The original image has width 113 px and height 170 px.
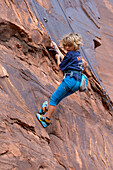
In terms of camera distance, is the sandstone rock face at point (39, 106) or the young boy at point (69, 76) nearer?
the sandstone rock face at point (39, 106)

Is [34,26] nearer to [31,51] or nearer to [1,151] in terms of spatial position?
[31,51]

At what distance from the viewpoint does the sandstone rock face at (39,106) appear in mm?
2908

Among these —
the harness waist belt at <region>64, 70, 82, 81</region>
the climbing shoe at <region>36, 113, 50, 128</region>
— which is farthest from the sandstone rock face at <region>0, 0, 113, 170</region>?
the harness waist belt at <region>64, 70, 82, 81</region>

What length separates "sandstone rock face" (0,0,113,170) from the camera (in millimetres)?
2908

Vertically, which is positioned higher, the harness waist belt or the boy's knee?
the harness waist belt

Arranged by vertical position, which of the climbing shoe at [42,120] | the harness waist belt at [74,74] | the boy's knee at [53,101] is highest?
the harness waist belt at [74,74]

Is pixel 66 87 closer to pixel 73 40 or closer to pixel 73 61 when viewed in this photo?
pixel 73 61

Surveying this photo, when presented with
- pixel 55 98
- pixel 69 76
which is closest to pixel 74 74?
pixel 69 76

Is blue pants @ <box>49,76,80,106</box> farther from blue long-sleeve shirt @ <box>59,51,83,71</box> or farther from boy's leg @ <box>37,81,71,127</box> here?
blue long-sleeve shirt @ <box>59,51,83,71</box>

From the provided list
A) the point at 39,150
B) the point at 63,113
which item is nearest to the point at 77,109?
the point at 63,113

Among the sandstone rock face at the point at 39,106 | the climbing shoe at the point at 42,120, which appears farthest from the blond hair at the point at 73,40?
the climbing shoe at the point at 42,120

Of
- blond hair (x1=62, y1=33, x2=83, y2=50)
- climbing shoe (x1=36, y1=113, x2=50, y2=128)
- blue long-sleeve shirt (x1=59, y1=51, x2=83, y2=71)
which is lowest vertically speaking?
climbing shoe (x1=36, y1=113, x2=50, y2=128)

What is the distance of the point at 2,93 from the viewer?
3105mm

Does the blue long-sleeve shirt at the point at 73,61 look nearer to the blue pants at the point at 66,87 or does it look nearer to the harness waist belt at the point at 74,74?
the harness waist belt at the point at 74,74
